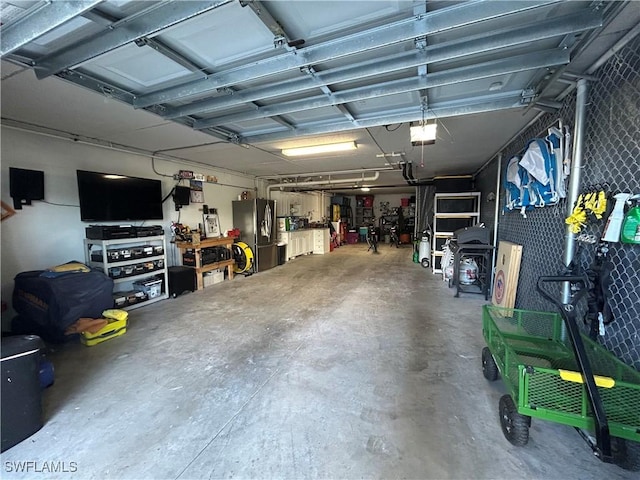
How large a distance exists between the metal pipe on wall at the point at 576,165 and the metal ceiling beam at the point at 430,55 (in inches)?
26.1

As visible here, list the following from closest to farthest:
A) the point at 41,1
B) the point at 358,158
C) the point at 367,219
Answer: the point at 41,1 < the point at 358,158 < the point at 367,219

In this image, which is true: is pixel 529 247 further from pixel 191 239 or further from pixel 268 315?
pixel 191 239

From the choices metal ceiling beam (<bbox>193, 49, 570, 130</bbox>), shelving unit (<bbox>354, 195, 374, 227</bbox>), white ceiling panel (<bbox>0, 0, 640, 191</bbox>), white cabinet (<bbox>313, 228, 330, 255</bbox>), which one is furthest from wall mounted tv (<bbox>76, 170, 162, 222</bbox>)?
shelving unit (<bbox>354, 195, 374, 227</bbox>)

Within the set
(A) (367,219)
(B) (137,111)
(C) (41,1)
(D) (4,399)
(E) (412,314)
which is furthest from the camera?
(A) (367,219)

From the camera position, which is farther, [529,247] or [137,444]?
[529,247]

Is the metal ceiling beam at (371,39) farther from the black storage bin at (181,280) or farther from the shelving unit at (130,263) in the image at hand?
the black storage bin at (181,280)

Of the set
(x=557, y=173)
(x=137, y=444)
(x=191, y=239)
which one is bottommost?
(x=137, y=444)

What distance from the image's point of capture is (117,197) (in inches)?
145

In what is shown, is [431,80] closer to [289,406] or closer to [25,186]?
[289,406]

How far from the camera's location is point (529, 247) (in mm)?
2807

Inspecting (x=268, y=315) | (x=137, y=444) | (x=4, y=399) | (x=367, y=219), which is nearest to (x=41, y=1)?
(x=4, y=399)

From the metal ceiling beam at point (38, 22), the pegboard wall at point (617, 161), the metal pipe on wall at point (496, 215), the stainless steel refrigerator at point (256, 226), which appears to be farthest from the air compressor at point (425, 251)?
the metal ceiling beam at point (38, 22)

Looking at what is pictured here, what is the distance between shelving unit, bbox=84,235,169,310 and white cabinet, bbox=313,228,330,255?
5239mm

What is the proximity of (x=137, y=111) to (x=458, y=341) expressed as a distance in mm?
3893
